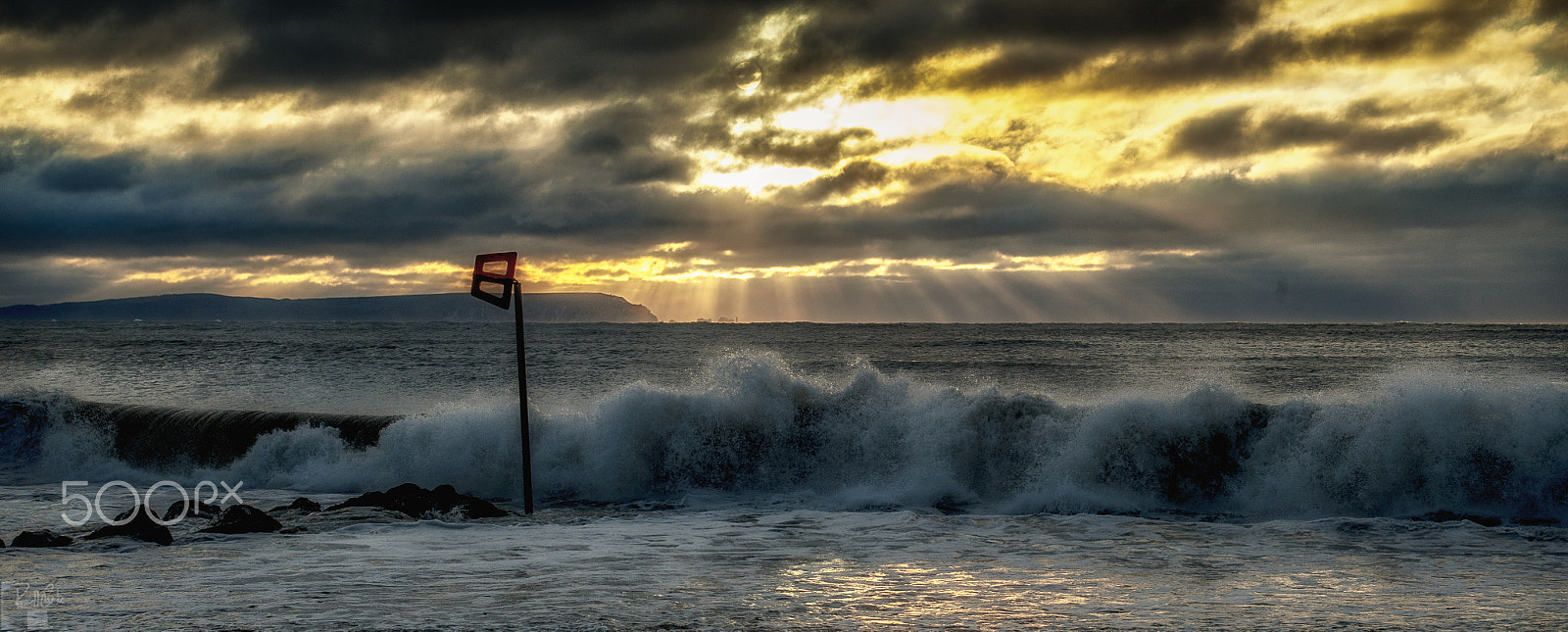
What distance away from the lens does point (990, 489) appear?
13.1 metres

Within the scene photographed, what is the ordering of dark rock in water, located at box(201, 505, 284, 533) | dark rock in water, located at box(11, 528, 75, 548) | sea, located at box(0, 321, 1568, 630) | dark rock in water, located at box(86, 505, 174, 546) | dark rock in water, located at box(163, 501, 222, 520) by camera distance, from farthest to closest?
dark rock in water, located at box(163, 501, 222, 520), dark rock in water, located at box(201, 505, 284, 533), dark rock in water, located at box(86, 505, 174, 546), dark rock in water, located at box(11, 528, 75, 548), sea, located at box(0, 321, 1568, 630)

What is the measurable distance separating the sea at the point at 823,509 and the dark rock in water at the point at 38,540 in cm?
20

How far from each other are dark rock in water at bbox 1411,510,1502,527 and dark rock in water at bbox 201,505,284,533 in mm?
13966

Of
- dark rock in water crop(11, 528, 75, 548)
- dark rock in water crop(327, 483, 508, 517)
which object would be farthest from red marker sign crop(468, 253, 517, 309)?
dark rock in water crop(11, 528, 75, 548)

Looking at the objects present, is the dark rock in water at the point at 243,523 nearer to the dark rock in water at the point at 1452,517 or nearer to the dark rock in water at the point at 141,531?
the dark rock in water at the point at 141,531

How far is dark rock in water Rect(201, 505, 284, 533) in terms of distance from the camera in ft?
29.6

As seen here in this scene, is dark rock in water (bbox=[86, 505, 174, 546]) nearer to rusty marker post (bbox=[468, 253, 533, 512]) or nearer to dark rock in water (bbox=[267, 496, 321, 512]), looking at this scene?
dark rock in water (bbox=[267, 496, 321, 512])

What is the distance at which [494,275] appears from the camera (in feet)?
38.5

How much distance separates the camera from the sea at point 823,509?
19.9 ft

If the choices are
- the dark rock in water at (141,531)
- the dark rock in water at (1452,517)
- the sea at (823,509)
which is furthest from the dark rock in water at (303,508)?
the dark rock in water at (1452,517)

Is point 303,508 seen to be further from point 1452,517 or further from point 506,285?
point 1452,517

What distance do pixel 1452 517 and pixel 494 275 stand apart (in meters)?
13.3

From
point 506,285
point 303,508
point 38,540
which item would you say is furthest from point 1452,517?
point 38,540

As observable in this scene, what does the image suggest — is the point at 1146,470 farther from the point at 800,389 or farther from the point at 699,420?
the point at 699,420
